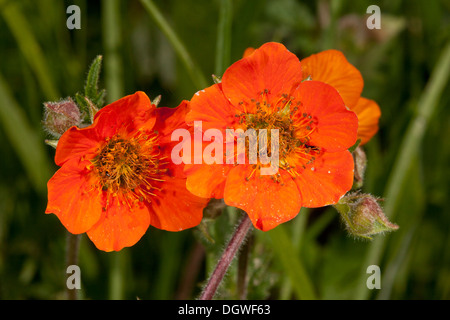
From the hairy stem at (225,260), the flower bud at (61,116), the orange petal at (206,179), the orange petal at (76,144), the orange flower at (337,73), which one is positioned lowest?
the hairy stem at (225,260)

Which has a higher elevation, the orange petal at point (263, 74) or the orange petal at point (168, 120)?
the orange petal at point (263, 74)

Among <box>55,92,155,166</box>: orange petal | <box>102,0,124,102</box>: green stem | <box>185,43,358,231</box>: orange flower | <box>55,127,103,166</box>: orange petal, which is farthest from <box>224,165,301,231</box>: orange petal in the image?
<box>102,0,124,102</box>: green stem

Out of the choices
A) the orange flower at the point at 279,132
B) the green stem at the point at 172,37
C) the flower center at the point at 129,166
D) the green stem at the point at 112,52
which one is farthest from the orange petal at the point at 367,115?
the green stem at the point at 112,52

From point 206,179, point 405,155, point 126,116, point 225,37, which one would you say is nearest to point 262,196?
point 206,179

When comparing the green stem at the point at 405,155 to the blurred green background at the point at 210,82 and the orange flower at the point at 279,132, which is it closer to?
the blurred green background at the point at 210,82

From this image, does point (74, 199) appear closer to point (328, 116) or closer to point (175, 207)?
point (175, 207)

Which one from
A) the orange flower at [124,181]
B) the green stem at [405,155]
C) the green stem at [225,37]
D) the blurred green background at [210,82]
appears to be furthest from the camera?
the blurred green background at [210,82]
